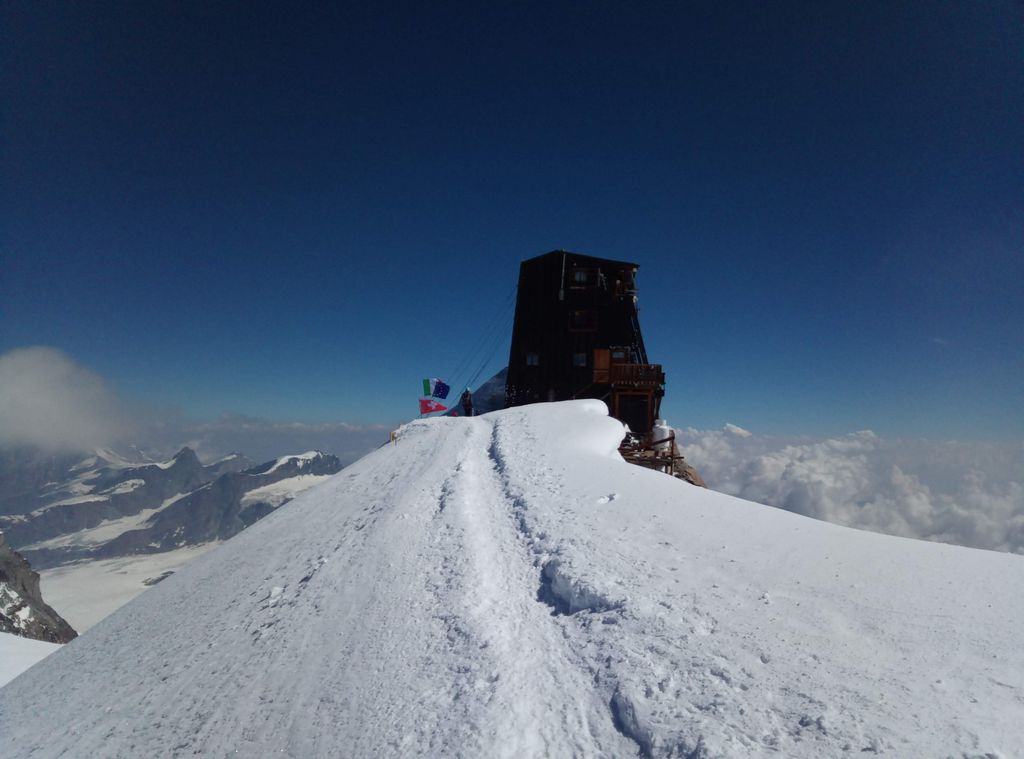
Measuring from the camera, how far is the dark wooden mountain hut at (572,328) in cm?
2808

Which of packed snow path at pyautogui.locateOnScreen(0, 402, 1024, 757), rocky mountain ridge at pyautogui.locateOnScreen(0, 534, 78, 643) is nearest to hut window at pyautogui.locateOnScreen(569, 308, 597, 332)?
packed snow path at pyautogui.locateOnScreen(0, 402, 1024, 757)

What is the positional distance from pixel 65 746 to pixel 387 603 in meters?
4.48

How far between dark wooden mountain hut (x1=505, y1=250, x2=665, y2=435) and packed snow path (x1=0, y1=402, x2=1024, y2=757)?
62.0 feet

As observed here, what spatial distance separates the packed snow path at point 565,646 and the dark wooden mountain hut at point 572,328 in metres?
18.9

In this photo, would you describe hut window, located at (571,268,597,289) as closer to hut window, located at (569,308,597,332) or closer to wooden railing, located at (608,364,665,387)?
hut window, located at (569,308,597,332)

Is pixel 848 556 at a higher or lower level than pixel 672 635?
higher

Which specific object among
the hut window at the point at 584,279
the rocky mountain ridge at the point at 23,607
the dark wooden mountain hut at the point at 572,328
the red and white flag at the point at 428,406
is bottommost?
the rocky mountain ridge at the point at 23,607

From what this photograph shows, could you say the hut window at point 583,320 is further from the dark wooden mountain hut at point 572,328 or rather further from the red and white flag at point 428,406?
the red and white flag at point 428,406

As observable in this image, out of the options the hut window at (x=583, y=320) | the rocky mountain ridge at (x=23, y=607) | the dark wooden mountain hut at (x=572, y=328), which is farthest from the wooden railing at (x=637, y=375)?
the rocky mountain ridge at (x=23, y=607)

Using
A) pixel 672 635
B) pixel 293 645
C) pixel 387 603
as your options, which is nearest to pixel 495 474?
pixel 387 603

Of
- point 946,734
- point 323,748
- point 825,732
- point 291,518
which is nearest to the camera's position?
point 946,734

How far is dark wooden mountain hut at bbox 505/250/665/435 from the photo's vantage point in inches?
1105

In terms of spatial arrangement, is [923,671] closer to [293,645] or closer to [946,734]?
[946,734]

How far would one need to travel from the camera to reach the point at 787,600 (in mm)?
4812
